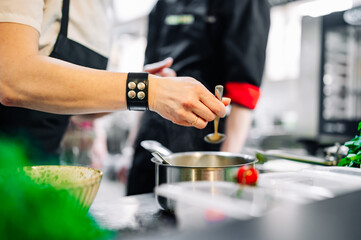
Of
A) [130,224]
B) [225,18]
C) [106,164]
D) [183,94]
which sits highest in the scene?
[225,18]

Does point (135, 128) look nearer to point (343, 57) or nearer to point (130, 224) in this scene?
point (130, 224)

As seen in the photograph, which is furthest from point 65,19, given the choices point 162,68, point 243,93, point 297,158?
point 297,158

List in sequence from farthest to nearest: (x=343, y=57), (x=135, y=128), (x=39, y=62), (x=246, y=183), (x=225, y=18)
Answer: (x=343, y=57) → (x=135, y=128) → (x=225, y=18) → (x=39, y=62) → (x=246, y=183)

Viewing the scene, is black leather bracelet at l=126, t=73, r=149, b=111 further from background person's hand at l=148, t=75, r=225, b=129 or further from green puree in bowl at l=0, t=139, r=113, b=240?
green puree in bowl at l=0, t=139, r=113, b=240

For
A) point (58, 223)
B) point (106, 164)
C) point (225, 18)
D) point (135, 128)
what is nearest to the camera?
point (58, 223)

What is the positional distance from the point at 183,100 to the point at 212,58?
2.70 feet

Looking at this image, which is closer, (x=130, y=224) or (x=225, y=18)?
(x=130, y=224)

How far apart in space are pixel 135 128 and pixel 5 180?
1.41 m

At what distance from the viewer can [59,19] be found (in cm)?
108

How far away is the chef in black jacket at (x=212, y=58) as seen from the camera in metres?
1.46

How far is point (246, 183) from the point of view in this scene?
0.64m

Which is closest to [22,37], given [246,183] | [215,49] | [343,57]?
[246,183]

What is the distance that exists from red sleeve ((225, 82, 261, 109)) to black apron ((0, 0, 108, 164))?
0.57m

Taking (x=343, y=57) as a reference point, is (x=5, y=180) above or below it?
below
